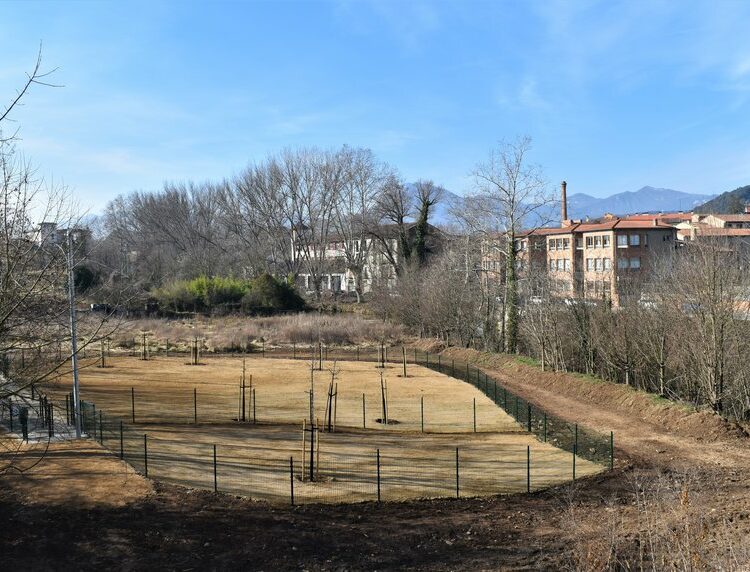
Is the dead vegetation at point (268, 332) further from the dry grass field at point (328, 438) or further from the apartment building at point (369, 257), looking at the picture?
the dry grass field at point (328, 438)

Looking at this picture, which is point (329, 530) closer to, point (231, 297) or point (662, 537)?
point (662, 537)

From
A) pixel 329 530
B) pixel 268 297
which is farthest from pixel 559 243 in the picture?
pixel 329 530

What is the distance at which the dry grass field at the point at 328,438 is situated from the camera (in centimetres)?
1905

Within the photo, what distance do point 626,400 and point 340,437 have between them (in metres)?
13.9

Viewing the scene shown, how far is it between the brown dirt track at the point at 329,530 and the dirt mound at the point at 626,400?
4.20 metres

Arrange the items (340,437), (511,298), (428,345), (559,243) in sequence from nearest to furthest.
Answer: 1. (340,437)
2. (511,298)
3. (428,345)
4. (559,243)

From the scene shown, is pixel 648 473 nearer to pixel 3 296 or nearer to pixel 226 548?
pixel 226 548

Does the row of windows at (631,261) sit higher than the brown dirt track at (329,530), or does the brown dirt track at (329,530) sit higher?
the row of windows at (631,261)

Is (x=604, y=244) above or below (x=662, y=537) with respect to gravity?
above

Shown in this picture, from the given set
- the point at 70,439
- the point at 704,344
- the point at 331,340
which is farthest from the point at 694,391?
the point at 331,340

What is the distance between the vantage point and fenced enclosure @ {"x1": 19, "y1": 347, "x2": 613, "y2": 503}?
19078 mm

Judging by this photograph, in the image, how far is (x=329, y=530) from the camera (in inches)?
604

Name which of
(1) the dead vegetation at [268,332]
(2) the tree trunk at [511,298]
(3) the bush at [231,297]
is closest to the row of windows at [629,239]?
(1) the dead vegetation at [268,332]

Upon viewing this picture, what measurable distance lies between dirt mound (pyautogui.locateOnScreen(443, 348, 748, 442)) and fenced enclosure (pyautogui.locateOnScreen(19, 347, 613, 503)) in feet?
8.90
